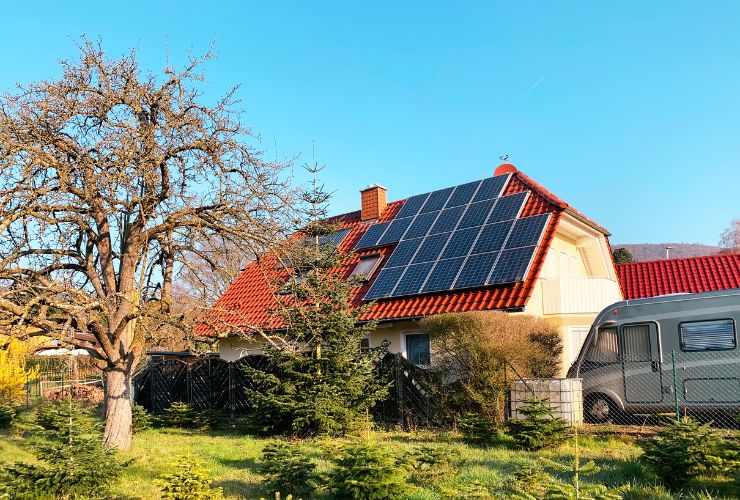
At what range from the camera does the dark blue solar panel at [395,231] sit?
21.0m

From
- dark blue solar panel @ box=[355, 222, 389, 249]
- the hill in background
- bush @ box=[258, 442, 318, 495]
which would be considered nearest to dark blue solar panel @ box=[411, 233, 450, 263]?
dark blue solar panel @ box=[355, 222, 389, 249]

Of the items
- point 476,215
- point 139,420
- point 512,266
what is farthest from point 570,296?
point 139,420

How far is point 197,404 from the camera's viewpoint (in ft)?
63.5

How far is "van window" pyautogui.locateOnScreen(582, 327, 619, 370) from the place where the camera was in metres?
13.4

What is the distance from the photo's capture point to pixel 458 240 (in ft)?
60.8

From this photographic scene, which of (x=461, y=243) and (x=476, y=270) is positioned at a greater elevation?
(x=461, y=243)

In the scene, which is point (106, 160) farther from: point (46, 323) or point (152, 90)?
point (46, 323)

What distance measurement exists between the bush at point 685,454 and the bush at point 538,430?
9.52 feet

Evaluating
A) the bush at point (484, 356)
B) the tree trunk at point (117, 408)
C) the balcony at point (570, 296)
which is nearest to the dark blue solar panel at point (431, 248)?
the balcony at point (570, 296)

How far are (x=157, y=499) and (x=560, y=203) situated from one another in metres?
13.7

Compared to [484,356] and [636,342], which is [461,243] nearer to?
[484,356]

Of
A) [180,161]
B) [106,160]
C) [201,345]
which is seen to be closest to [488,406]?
[201,345]

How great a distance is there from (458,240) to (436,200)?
3.65 m

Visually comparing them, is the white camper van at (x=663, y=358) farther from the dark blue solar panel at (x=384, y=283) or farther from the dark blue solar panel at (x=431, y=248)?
the dark blue solar panel at (x=384, y=283)
